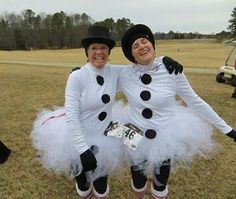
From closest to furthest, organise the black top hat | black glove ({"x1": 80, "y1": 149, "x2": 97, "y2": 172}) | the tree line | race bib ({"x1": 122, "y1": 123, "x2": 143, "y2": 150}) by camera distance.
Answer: black glove ({"x1": 80, "y1": 149, "x2": 97, "y2": 172}) → the black top hat → race bib ({"x1": 122, "y1": 123, "x2": 143, "y2": 150}) → the tree line

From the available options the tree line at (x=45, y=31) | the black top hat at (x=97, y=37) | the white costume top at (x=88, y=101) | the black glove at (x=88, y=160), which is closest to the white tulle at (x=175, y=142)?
the white costume top at (x=88, y=101)

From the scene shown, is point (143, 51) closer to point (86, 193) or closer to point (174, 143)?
point (174, 143)

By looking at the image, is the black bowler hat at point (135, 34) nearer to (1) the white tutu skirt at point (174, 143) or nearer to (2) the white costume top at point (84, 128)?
(2) the white costume top at point (84, 128)

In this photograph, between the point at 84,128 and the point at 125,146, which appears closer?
the point at 84,128

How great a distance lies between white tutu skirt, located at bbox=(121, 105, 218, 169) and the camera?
10.2 ft

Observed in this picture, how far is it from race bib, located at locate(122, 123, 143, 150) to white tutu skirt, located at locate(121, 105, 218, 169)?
0.05 metres

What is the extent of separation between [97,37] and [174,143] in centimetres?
108

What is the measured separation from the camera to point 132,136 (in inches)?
122

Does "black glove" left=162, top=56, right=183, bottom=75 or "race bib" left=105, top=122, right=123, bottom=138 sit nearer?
"black glove" left=162, top=56, right=183, bottom=75

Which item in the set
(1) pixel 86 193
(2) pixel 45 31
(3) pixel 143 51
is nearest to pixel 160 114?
(3) pixel 143 51

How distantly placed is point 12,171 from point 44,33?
65346 millimetres

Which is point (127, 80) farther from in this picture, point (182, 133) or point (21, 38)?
point (21, 38)

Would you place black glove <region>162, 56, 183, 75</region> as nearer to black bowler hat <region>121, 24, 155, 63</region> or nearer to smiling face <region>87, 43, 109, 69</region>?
black bowler hat <region>121, 24, 155, 63</region>

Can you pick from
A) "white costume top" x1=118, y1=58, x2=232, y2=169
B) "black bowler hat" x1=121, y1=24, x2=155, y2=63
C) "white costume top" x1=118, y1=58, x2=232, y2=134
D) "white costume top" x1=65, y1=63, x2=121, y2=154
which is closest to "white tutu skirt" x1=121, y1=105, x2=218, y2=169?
"white costume top" x1=118, y1=58, x2=232, y2=169
